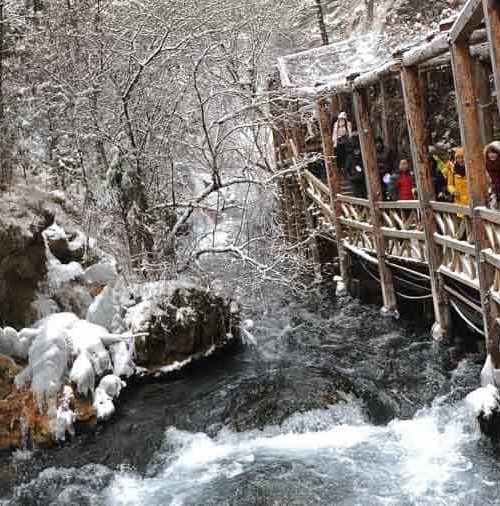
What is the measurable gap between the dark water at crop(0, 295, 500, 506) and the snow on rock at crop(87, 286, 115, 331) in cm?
136

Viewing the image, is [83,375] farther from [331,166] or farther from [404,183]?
[331,166]

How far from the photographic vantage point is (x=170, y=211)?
15.1 metres

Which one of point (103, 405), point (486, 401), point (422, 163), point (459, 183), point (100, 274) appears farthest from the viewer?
point (100, 274)

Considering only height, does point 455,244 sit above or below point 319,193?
below

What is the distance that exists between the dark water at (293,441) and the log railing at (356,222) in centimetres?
251

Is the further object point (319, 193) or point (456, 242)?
point (319, 193)

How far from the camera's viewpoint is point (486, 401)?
733 centimetres

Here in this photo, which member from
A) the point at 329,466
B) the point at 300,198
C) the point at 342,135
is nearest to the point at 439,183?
the point at 342,135

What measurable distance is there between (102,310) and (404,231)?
558 centimetres

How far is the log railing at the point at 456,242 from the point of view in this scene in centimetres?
862

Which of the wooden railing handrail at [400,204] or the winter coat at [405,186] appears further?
the winter coat at [405,186]

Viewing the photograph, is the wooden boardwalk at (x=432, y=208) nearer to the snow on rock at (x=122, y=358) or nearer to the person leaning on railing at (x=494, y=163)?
the person leaning on railing at (x=494, y=163)

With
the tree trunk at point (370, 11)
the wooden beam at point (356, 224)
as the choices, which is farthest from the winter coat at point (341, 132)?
the tree trunk at point (370, 11)

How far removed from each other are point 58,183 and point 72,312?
6.30 m
